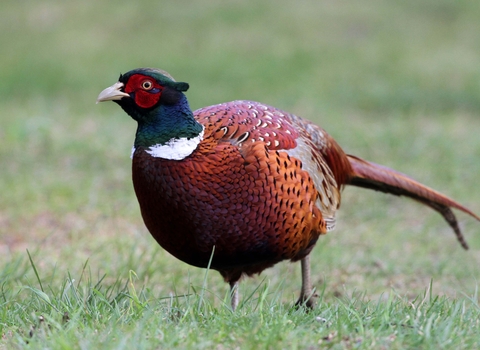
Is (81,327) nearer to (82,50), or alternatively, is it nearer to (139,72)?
(139,72)

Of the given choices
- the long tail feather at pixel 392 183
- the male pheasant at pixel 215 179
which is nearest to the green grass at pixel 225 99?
the male pheasant at pixel 215 179

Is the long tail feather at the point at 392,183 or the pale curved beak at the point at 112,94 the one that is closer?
the pale curved beak at the point at 112,94

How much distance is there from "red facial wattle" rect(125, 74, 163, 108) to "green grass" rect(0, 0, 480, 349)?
2.62 feet

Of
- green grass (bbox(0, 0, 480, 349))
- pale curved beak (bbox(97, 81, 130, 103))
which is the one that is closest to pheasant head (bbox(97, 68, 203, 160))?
pale curved beak (bbox(97, 81, 130, 103))

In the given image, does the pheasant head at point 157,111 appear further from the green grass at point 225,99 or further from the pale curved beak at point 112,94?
the green grass at point 225,99

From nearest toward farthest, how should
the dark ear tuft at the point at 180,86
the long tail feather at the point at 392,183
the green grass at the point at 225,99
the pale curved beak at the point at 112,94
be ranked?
1. the green grass at the point at 225,99
2. the pale curved beak at the point at 112,94
3. the dark ear tuft at the point at 180,86
4. the long tail feather at the point at 392,183

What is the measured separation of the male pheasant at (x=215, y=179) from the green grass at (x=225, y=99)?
217 millimetres

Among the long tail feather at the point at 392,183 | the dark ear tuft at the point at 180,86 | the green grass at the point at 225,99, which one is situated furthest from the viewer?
the long tail feather at the point at 392,183

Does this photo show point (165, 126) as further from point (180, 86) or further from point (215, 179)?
point (215, 179)

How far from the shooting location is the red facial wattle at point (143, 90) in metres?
3.40

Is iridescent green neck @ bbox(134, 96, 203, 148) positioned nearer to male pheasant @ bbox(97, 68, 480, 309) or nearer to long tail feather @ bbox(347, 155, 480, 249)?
male pheasant @ bbox(97, 68, 480, 309)

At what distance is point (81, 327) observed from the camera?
283 centimetres

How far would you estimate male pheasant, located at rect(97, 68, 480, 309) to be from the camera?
11.1ft

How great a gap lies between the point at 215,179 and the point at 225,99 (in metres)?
8.31
